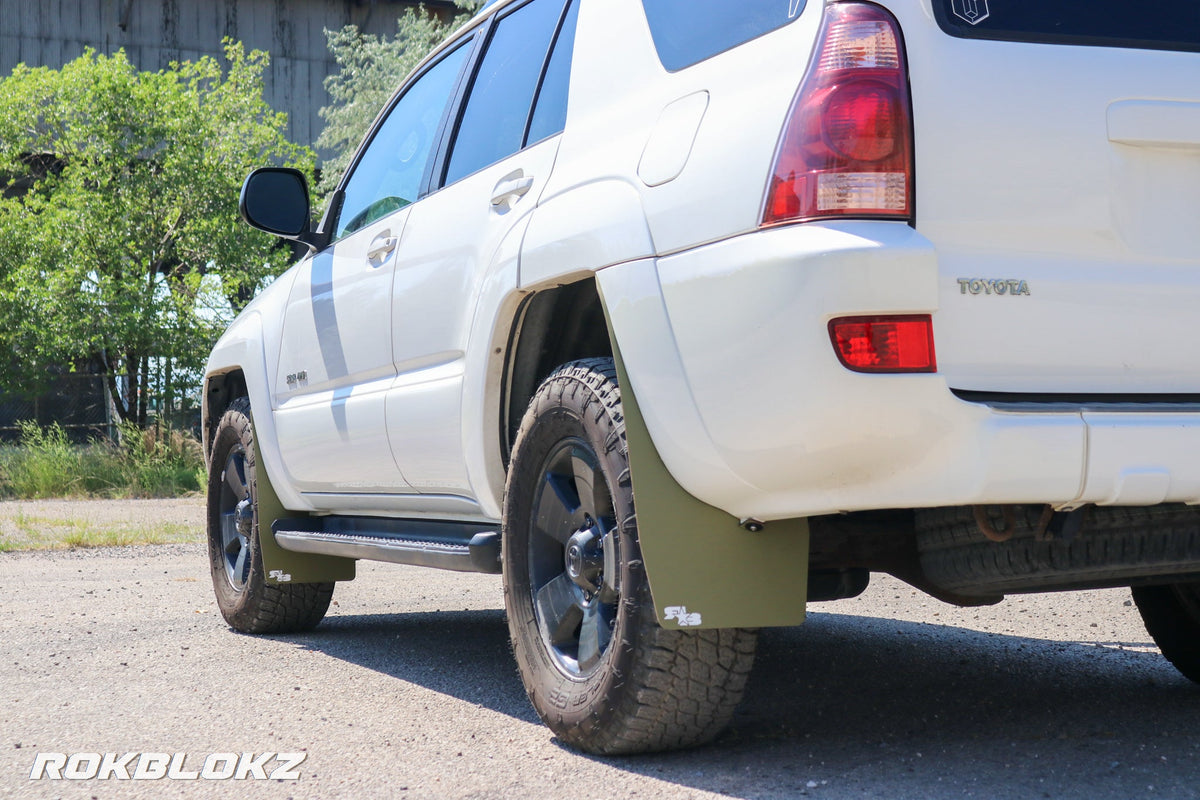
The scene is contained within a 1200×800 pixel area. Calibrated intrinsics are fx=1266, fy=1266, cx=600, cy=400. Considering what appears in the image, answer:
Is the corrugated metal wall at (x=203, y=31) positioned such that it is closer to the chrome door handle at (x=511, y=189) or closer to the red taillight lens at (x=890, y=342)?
the chrome door handle at (x=511, y=189)

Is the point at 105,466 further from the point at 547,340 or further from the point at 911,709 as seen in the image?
the point at 911,709

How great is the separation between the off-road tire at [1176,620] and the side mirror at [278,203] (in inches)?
129

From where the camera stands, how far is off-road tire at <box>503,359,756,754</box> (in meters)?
2.76

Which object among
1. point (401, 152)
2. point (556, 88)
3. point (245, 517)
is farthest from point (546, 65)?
point (245, 517)

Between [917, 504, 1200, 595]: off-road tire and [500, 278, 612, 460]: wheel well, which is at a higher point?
[500, 278, 612, 460]: wheel well

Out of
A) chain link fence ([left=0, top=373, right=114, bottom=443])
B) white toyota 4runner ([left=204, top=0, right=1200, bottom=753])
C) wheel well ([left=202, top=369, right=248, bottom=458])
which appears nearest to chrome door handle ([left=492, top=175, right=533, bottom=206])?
white toyota 4runner ([left=204, top=0, right=1200, bottom=753])

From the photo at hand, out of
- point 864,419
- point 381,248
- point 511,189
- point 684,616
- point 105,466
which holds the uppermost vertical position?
point 511,189

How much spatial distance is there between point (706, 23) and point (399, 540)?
2.01 metres

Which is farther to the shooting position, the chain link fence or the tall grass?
the chain link fence

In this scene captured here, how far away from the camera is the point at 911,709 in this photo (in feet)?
11.7

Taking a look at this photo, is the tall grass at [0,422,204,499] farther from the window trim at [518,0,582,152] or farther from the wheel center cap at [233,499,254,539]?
the window trim at [518,0,582,152]

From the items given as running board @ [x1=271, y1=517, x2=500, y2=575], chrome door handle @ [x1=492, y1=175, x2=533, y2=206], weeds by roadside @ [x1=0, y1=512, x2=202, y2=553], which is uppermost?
chrome door handle @ [x1=492, y1=175, x2=533, y2=206]

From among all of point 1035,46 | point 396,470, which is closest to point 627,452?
point 1035,46

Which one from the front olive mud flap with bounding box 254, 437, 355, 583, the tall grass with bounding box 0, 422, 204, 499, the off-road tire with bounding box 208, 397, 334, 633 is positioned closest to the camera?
the front olive mud flap with bounding box 254, 437, 355, 583
